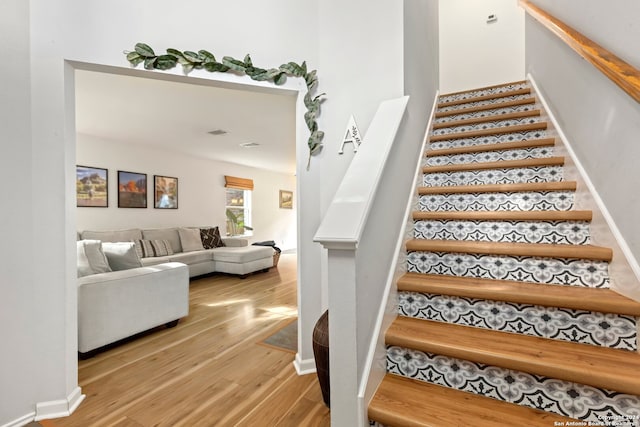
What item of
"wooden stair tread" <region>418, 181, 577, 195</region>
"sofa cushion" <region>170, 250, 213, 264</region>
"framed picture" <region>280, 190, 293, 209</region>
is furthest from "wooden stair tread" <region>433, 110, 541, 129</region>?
"framed picture" <region>280, 190, 293, 209</region>

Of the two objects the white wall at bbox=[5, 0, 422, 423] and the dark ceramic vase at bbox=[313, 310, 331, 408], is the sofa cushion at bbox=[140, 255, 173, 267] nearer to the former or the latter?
the white wall at bbox=[5, 0, 422, 423]

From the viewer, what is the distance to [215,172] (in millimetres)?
7082

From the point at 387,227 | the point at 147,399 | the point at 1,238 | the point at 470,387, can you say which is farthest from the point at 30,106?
the point at 470,387

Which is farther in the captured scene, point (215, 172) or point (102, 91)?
point (215, 172)

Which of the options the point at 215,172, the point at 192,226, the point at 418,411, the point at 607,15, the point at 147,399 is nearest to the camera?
the point at 418,411

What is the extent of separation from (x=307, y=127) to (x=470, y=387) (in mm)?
1872

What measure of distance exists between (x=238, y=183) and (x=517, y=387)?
7.38m

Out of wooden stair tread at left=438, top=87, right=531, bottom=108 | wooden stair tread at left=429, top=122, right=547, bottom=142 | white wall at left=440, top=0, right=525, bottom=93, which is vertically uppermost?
white wall at left=440, top=0, right=525, bottom=93

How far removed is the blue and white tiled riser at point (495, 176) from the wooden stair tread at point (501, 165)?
2 cm

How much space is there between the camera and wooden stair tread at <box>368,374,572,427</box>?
1001mm

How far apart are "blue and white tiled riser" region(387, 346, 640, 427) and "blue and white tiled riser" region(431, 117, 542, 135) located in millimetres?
2072

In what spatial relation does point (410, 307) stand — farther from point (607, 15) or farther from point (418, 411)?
point (607, 15)

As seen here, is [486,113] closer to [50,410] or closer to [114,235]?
[50,410]

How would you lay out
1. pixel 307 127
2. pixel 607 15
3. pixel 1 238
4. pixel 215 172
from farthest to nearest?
1. pixel 215 172
2. pixel 307 127
3. pixel 1 238
4. pixel 607 15
